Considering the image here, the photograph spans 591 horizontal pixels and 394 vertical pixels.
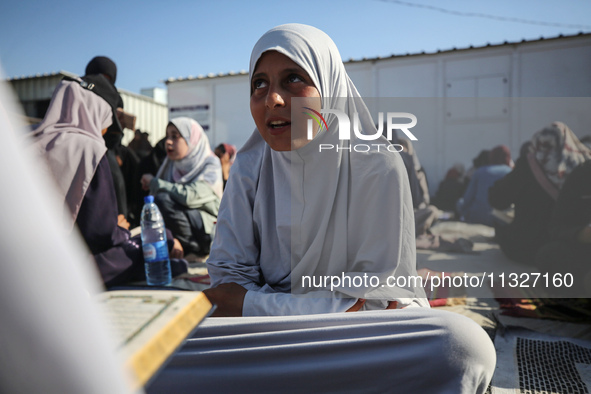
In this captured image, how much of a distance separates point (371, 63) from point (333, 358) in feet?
27.6

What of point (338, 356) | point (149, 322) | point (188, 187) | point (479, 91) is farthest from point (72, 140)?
point (479, 91)

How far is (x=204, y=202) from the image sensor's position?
3.88 metres

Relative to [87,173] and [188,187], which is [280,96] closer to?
[87,173]

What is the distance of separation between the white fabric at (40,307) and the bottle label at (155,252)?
99.4 inches

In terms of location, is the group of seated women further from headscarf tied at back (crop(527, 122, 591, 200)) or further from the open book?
headscarf tied at back (crop(527, 122, 591, 200))

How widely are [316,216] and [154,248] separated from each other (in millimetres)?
1703

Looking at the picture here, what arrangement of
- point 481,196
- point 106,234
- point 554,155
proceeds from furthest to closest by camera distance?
point 481,196 < point 554,155 < point 106,234

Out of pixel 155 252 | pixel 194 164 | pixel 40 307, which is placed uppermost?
pixel 194 164

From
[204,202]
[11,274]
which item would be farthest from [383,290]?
[204,202]

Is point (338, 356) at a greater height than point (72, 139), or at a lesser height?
lesser

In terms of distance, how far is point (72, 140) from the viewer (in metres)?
2.35

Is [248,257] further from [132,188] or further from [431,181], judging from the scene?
[431,181]

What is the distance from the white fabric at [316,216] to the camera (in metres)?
1.28

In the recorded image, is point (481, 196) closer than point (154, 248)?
No
